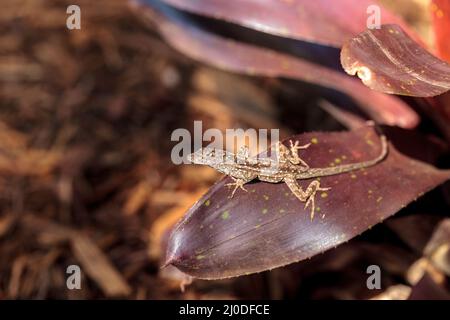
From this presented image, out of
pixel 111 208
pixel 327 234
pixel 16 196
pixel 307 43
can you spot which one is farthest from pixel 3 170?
pixel 327 234

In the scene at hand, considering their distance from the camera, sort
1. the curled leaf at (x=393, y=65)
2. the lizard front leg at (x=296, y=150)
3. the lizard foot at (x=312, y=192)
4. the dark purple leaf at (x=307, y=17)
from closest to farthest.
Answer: the curled leaf at (x=393, y=65)
the lizard foot at (x=312, y=192)
the lizard front leg at (x=296, y=150)
the dark purple leaf at (x=307, y=17)

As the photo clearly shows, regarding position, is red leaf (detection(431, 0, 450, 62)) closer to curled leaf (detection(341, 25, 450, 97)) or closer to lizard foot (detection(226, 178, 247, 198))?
curled leaf (detection(341, 25, 450, 97))

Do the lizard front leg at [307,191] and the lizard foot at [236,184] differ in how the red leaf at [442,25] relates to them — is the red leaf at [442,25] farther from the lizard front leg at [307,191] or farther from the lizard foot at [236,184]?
the lizard foot at [236,184]

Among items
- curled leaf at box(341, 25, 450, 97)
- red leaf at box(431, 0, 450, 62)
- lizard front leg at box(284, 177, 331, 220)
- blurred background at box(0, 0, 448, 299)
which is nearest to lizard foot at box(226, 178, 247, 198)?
lizard front leg at box(284, 177, 331, 220)

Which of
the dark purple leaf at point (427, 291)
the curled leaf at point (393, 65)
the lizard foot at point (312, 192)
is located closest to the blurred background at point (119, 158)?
the dark purple leaf at point (427, 291)

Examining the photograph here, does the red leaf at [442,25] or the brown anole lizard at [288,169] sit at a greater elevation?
the red leaf at [442,25]

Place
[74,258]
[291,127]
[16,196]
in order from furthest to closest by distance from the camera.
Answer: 1. [291,127]
2. [16,196]
3. [74,258]

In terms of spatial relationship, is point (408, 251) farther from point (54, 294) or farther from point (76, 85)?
point (76, 85)
